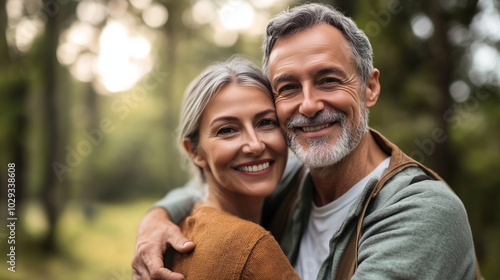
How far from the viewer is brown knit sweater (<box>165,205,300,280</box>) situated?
1.87m

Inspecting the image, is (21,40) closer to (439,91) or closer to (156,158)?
(439,91)

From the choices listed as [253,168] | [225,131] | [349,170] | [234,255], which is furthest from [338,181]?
[234,255]

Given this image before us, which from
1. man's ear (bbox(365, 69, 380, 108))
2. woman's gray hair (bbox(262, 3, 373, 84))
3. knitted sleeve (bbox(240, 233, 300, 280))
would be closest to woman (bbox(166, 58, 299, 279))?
knitted sleeve (bbox(240, 233, 300, 280))

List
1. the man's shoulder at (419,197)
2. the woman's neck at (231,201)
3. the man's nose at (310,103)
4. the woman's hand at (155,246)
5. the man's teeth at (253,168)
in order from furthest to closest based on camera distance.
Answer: the woman's neck at (231,201) < the man's teeth at (253,168) < the man's nose at (310,103) < the woman's hand at (155,246) < the man's shoulder at (419,197)

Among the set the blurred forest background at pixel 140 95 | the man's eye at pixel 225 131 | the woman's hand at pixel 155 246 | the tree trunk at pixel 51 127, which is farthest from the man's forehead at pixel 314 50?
the tree trunk at pixel 51 127

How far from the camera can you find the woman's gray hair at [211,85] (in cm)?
251

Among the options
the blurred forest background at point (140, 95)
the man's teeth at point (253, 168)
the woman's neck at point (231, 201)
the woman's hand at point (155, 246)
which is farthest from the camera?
the blurred forest background at point (140, 95)

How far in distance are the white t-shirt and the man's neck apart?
0.14ft

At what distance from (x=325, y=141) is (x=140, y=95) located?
11.6m

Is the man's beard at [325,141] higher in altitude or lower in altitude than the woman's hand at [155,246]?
higher

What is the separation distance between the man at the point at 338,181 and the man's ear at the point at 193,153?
0.45 meters

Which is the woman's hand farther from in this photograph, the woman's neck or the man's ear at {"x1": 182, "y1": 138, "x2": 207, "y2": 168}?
the man's ear at {"x1": 182, "y1": 138, "x2": 207, "y2": 168}

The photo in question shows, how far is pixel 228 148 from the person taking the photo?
2.42 metres

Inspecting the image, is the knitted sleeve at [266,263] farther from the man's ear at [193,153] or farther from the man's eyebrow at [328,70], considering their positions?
the man's eyebrow at [328,70]
